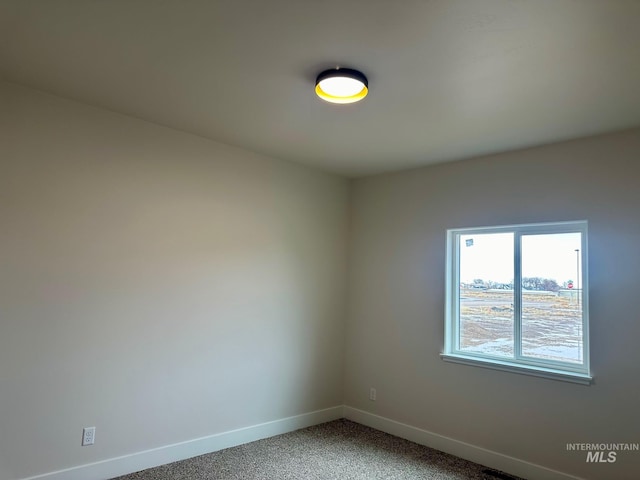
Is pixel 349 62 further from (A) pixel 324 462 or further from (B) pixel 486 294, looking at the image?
(A) pixel 324 462

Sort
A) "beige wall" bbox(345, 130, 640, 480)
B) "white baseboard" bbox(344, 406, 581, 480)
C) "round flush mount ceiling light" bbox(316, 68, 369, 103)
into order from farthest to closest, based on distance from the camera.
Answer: "white baseboard" bbox(344, 406, 581, 480), "beige wall" bbox(345, 130, 640, 480), "round flush mount ceiling light" bbox(316, 68, 369, 103)

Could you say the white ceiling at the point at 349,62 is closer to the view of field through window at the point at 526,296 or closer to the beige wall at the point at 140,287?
the beige wall at the point at 140,287

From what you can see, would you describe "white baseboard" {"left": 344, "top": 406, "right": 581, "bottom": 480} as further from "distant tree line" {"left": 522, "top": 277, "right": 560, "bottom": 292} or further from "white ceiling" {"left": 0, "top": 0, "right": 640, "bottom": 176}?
"white ceiling" {"left": 0, "top": 0, "right": 640, "bottom": 176}

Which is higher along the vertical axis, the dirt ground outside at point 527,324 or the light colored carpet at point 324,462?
the dirt ground outside at point 527,324

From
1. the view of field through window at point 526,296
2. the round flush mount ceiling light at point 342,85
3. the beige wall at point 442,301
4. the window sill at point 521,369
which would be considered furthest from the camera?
the view of field through window at point 526,296

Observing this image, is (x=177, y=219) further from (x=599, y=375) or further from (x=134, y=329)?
(x=599, y=375)

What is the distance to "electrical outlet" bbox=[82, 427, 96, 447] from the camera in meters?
2.90

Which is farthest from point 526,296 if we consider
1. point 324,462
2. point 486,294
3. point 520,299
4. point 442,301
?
point 324,462

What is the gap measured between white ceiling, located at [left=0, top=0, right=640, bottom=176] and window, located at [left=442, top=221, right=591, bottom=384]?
0.86m

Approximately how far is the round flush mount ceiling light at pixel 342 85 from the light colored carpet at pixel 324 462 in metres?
2.70

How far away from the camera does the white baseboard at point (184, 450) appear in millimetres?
2881

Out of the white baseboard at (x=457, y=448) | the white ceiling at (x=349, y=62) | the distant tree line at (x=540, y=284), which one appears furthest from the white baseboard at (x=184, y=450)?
the white ceiling at (x=349, y=62)

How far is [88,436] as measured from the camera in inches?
115

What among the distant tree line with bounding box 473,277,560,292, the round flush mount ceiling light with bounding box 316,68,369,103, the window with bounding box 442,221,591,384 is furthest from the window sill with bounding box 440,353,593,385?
the round flush mount ceiling light with bounding box 316,68,369,103
